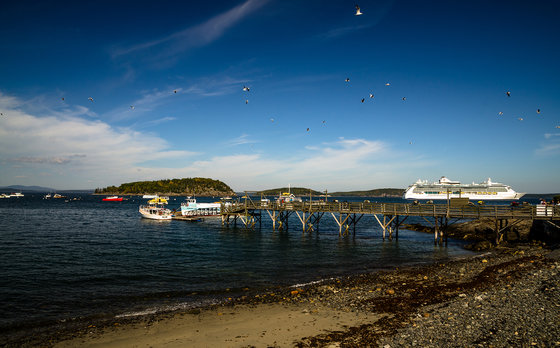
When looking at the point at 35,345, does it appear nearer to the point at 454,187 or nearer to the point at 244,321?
the point at 244,321

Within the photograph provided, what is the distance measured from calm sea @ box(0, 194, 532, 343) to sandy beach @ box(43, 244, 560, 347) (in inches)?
100

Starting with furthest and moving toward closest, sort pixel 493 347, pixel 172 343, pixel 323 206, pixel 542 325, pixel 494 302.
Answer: pixel 323 206 → pixel 494 302 → pixel 172 343 → pixel 542 325 → pixel 493 347

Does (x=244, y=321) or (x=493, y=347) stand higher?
(x=493, y=347)

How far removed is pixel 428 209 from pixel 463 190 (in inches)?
5044

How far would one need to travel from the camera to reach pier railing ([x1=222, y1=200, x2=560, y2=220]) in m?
29.6

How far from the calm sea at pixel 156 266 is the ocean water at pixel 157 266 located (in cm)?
6

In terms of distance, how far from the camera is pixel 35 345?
10.7 metres

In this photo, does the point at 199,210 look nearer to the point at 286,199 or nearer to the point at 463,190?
the point at 286,199

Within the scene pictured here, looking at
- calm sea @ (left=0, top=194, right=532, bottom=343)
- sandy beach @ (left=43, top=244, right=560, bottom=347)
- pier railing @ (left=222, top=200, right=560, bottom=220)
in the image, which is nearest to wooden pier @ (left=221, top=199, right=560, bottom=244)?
pier railing @ (left=222, top=200, right=560, bottom=220)

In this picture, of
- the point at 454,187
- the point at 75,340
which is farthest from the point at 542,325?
the point at 454,187

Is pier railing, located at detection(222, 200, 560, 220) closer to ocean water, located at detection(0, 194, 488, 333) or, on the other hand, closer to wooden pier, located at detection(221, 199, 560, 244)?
wooden pier, located at detection(221, 199, 560, 244)

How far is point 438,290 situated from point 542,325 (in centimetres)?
585

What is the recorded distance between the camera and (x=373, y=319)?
11.9 m

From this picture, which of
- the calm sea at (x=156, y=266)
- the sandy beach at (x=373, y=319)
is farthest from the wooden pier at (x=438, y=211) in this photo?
the sandy beach at (x=373, y=319)
